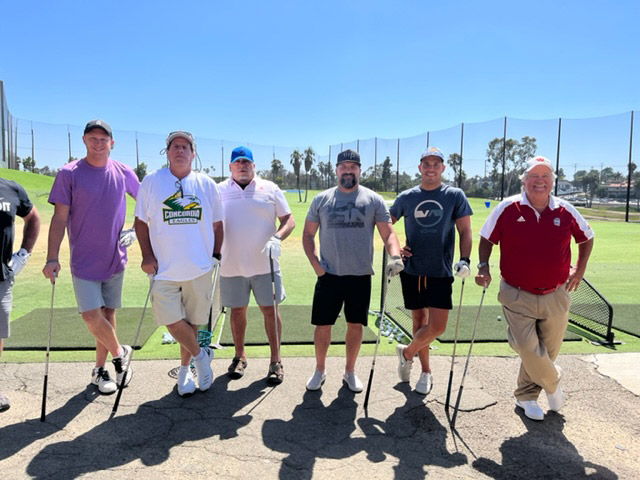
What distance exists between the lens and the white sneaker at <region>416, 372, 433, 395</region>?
4172 mm

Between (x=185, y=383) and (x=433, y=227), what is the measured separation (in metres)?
2.43

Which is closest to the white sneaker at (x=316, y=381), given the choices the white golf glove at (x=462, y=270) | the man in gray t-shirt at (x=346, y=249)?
the man in gray t-shirt at (x=346, y=249)

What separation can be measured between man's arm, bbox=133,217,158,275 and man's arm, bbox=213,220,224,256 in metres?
0.51

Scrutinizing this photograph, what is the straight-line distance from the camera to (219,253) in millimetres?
4281

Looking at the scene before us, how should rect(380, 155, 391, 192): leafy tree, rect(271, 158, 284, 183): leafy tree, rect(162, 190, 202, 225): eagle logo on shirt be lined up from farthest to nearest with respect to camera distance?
rect(271, 158, 284, 183): leafy tree, rect(380, 155, 391, 192): leafy tree, rect(162, 190, 202, 225): eagle logo on shirt

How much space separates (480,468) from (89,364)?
3.60 m

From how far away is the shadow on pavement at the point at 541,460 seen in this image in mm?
2986

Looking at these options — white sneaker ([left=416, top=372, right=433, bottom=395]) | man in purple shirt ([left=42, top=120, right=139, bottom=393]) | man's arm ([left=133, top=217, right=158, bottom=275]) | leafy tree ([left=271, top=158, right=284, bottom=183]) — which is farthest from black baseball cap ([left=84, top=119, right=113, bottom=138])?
leafy tree ([left=271, top=158, right=284, bottom=183])

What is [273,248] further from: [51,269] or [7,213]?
[7,213]

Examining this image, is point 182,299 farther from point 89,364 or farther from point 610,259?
point 610,259

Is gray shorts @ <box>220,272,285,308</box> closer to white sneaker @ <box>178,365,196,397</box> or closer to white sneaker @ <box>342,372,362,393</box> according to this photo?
white sneaker @ <box>178,365,196,397</box>

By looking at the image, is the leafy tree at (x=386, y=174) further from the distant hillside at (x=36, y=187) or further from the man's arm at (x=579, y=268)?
the man's arm at (x=579, y=268)

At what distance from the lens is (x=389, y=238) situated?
4074 mm

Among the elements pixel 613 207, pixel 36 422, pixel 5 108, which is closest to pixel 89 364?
pixel 36 422
